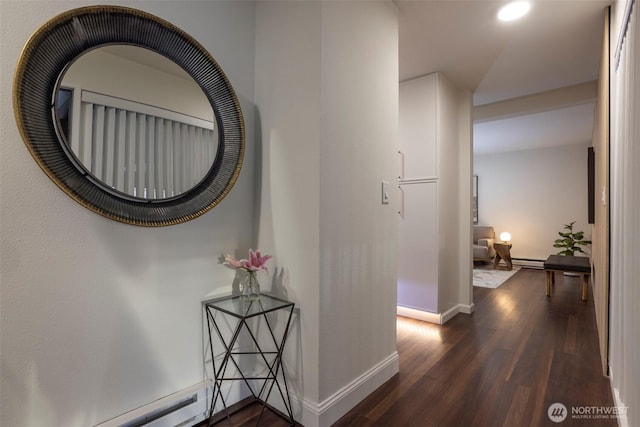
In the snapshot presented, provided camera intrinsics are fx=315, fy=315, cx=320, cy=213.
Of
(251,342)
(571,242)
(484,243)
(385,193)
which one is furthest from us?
(484,243)

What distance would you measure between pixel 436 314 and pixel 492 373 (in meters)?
1.01

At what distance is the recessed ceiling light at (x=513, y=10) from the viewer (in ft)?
6.81

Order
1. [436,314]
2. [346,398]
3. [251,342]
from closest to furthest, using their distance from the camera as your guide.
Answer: [346,398]
[251,342]
[436,314]

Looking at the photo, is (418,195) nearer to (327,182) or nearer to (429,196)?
(429,196)

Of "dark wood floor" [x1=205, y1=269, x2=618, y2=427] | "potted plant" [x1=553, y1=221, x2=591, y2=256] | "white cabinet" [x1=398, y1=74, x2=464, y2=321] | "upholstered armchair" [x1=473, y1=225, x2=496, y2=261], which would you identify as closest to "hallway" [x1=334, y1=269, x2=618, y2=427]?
"dark wood floor" [x1=205, y1=269, x2=618, y2=427]

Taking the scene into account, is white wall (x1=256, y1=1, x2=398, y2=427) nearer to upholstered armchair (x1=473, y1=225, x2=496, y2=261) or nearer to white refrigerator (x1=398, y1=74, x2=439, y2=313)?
white refrigerator (x1=398, y1=74, x2=439, y2=313)

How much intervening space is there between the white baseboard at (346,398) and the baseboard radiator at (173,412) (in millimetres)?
509

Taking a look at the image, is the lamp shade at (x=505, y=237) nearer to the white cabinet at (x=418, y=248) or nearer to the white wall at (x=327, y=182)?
the white cabinet at (x=418, y=248)

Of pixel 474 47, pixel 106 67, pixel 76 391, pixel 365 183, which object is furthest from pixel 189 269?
pixel 474 47

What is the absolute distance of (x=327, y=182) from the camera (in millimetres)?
1591

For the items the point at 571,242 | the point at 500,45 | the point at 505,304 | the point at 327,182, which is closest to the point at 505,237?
the point at 571,242

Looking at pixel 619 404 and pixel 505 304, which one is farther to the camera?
pixel 505 304

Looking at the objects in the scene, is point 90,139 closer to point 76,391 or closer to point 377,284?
point 76,391

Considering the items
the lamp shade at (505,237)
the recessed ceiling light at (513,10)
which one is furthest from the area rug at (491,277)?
the recessed ceiling light at (513,10)
